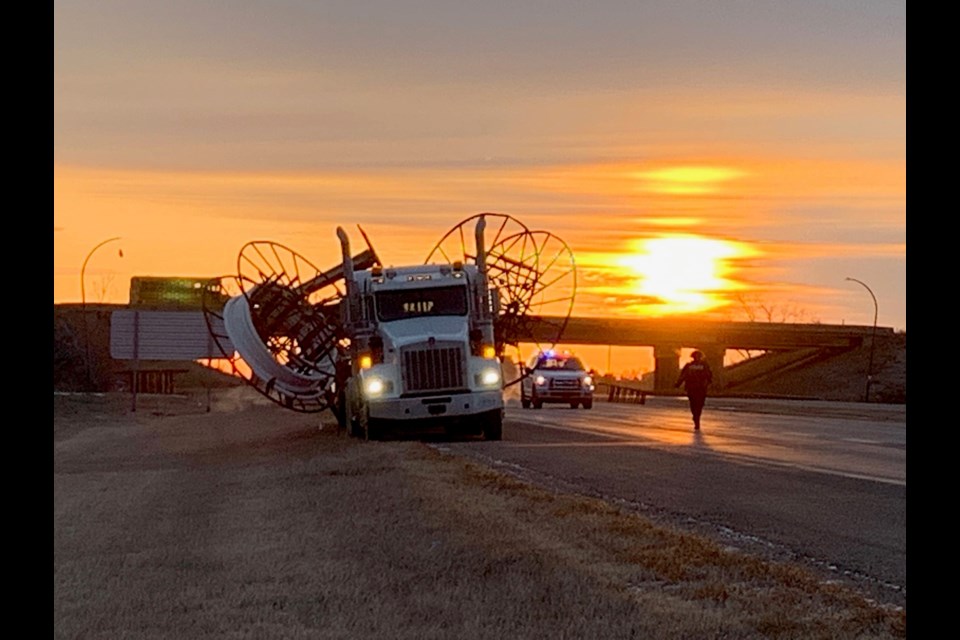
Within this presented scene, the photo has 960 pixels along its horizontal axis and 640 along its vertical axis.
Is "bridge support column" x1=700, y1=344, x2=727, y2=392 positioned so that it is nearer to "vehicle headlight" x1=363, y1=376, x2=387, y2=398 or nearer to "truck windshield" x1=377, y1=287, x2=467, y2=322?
"truck windshield" x1=377, y1=287, x2=467, y2=322

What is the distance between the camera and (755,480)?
23750mm

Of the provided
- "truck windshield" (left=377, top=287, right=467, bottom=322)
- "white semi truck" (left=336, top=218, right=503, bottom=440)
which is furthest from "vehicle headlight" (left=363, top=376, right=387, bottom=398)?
"truck windshield" (left=377, top=287, right=467, bottom=322)

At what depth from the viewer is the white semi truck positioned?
3509 cm

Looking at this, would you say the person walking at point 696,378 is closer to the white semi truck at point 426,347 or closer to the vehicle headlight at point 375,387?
the white semi truck at point 426,347

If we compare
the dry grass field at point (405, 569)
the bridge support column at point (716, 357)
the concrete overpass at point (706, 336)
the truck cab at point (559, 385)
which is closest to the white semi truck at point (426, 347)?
the dry grass field at point (405, 569)

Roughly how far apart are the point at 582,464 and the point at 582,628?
16.8 meters

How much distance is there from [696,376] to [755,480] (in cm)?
1783

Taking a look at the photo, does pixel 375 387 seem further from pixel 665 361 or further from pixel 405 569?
pixel 665 361

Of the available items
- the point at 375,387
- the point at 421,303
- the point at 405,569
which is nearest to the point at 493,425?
the point at 375,387

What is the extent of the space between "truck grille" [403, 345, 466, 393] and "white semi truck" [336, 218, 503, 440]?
0.8 inches

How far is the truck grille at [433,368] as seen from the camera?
115ft

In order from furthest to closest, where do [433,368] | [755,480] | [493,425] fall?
1. [493,425]
2. [433,368]
3. [755,480]

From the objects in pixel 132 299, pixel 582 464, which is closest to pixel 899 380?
pixel 132 299
